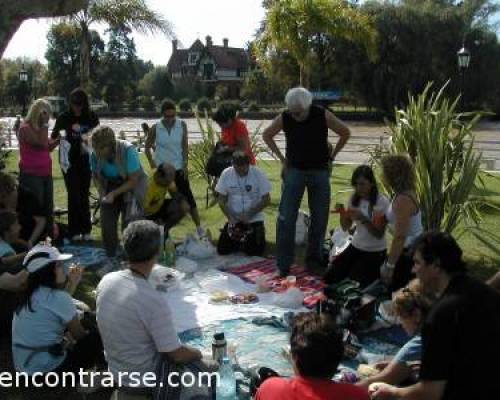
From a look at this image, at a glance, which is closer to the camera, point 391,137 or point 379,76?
point 391,137

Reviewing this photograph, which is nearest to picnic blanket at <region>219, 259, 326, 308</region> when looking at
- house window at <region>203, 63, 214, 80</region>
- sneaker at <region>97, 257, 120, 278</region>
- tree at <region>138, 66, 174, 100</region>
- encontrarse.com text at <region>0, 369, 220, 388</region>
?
sneaker at <region>97, 257, 120, 278</region>

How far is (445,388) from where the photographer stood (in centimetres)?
241

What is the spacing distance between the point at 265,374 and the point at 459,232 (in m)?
4.43

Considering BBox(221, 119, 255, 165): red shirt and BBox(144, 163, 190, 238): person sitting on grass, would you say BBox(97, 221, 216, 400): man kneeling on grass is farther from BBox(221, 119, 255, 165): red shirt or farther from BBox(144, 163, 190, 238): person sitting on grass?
BBox(221, 119, 255, 165): red shirt

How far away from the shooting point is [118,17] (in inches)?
607

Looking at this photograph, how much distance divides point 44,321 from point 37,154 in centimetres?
353

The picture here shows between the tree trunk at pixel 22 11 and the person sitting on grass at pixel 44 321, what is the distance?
355 centimetres

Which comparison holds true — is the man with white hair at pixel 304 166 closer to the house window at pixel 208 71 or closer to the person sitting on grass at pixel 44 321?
the person sitting on grass at pixel 44 321

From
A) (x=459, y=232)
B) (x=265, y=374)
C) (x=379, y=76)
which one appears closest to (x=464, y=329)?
(x=265, y=374)

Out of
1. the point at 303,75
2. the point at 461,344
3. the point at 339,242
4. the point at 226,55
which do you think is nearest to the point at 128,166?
the point at 339,242

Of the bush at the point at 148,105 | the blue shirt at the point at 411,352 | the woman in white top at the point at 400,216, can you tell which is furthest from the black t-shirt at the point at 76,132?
the bush at the point at 148,105

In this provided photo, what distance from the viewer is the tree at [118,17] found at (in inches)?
601

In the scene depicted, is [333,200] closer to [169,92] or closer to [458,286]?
[458,286]

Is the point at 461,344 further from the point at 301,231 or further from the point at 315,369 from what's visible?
the point at 301,231
